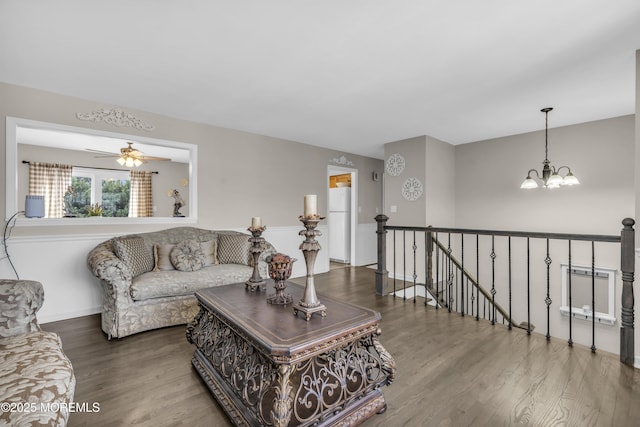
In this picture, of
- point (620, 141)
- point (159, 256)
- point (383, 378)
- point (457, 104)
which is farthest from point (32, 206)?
point (620, 141)

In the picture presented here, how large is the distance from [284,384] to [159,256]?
2.54 metres

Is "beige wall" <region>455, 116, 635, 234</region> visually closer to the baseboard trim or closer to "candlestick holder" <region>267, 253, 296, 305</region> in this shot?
"candlestick holder" <region>267, 253, 296, 305</region>

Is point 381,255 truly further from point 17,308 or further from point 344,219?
point 17,308

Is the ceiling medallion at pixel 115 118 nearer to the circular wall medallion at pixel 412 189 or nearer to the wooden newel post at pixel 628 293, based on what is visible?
the circular wall medallion at pixel 412 189

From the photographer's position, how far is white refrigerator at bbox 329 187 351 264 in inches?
253

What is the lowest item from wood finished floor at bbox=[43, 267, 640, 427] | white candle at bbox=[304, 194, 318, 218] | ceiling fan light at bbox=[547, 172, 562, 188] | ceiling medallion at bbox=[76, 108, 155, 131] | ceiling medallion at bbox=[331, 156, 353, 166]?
wood finished floor at bbox=[43, 267, 640, 427]

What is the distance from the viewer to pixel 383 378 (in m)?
1.67

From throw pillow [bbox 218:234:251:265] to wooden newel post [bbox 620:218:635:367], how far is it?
138 inches

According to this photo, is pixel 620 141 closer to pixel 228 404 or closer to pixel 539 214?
pixel 539 214

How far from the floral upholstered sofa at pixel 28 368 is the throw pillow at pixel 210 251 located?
171cm

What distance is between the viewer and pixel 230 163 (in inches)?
174

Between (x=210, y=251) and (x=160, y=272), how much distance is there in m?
0.63

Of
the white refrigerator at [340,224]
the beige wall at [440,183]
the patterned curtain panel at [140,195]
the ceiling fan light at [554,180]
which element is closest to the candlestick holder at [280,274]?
the ceiling fan light at [554,180]

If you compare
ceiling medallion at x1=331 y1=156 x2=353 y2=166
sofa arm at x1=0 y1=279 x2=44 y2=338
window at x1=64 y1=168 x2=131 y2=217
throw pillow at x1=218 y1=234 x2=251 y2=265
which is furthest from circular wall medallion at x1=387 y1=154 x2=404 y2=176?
Answer: window at x1=64 y1=168 x2=131 y2=217
